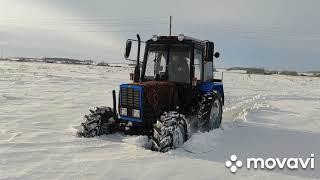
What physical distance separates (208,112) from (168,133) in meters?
2.28

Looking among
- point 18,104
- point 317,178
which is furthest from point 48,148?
point 18,104

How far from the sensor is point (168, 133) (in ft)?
24.7

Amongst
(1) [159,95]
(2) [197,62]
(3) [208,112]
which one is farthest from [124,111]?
(2) [197,62]

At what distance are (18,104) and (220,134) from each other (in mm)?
7185

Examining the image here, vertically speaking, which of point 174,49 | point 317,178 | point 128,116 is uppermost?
point 174,49

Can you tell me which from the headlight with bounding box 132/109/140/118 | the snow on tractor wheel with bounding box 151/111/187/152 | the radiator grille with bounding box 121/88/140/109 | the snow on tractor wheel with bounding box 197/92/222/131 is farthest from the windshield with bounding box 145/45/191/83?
the snow on tractor wheel with bounding box 151/111/187/152

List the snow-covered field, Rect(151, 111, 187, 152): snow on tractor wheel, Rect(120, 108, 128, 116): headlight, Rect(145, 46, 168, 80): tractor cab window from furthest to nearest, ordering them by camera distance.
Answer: Rect(145, 46, 168, 80): tractor cab window
Rect(120, 108, 128, 116): headlight
Rect(151, 111, 187, 152): snow on tractor wheel
the snow-covered field

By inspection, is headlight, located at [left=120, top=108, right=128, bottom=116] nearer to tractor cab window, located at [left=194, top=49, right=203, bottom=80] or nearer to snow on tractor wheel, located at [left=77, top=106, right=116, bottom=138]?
snow on tractor wheel, located at [left=77, top=106, right=116, bottom=138]

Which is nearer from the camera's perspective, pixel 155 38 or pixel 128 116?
pixel 128 116

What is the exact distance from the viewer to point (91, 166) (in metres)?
6.35

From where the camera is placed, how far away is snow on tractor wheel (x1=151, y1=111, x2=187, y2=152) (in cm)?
748

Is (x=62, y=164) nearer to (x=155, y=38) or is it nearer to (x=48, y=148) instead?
(x=48, y=148)

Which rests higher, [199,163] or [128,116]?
[128,116]

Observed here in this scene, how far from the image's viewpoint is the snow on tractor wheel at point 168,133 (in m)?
7.48
